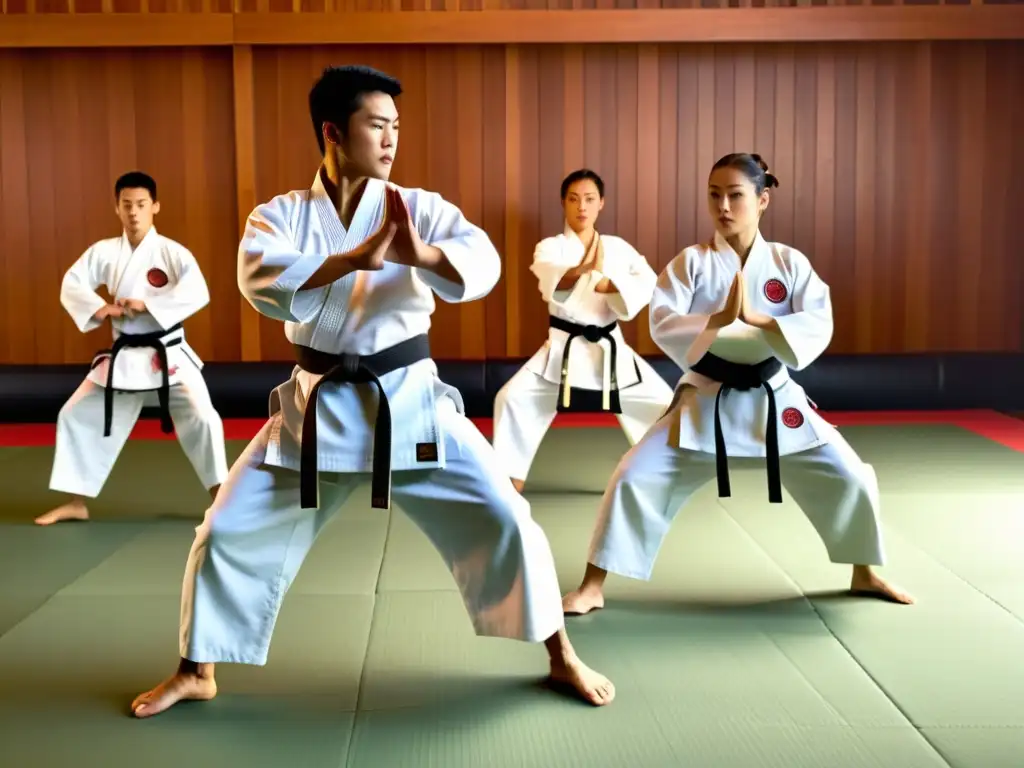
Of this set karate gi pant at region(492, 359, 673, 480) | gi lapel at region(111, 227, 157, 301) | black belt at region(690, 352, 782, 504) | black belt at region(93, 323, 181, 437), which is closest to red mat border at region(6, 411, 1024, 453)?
karate gi pant at region(492, 359, 673, 480)

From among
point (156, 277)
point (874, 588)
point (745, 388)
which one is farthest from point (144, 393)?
point (874, 588)

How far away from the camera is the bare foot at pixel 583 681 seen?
8.41 feet

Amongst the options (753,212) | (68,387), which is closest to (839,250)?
(753,212)

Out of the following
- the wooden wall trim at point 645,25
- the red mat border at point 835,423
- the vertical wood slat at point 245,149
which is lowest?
the red mat border at point 835,423

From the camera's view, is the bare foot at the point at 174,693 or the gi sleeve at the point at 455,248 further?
the bare foot at the point at 174,693

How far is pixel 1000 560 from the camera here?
12.4 ft

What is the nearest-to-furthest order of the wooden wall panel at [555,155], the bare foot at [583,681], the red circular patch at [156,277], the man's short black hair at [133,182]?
1. the bare foot at [583,681]
2. the red circular patch at [156,277]
3. the man's short black hair at [133,182]
4. the wooden wall panel at [555,155]

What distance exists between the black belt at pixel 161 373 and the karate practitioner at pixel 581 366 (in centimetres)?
141

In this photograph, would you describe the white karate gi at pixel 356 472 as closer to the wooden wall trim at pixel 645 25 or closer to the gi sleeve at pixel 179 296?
the gi sleeve at pixel 179 296

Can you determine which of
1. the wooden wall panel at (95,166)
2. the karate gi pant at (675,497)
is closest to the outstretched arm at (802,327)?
the karate gi pant at (675,497)

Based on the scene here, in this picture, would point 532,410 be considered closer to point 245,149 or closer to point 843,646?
point 843,646

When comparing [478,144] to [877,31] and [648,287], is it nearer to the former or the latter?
[877,31]

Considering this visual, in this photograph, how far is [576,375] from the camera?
194 inches

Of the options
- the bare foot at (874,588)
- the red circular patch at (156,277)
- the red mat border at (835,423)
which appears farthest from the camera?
the red mat border at (835,423)
